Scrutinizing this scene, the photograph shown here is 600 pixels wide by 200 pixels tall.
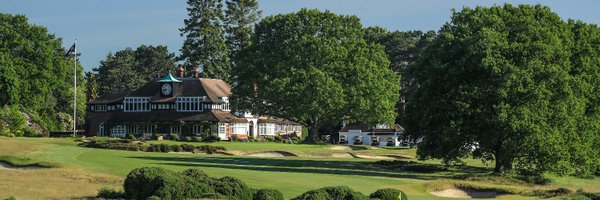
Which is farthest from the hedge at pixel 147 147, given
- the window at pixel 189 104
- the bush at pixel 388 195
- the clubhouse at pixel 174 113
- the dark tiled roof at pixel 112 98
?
the dark tiled roof at pixel 112 98

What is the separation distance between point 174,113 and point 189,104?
2.32 metres

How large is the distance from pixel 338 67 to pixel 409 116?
28.6 meters

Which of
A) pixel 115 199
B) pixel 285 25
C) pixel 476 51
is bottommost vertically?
pixel 115 199

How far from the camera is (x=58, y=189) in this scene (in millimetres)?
31578

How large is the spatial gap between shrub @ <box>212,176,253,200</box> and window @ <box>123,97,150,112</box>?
87442 mm

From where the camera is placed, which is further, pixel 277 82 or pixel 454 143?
pixel 277 82

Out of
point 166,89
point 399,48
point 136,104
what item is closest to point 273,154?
point 166,89

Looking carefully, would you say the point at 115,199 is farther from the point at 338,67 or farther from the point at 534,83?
the point at 338,67

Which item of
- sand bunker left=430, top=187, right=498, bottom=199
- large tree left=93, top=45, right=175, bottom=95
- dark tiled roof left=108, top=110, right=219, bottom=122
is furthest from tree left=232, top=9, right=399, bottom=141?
large tree left=93, top=45, right=175, bottom=95

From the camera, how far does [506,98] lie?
51.0 m

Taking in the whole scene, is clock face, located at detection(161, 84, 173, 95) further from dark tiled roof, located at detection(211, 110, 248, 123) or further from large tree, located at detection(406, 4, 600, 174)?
large tree, located at detection(406, 4, 600, 174)

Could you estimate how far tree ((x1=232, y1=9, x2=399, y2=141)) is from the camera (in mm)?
83000

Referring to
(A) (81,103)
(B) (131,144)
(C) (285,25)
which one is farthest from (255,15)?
(B) (131,144)

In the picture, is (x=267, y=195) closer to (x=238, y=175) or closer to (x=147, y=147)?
(x=238, y=175)
